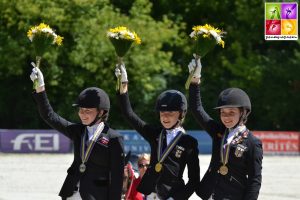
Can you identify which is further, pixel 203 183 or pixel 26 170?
pixel 26 170

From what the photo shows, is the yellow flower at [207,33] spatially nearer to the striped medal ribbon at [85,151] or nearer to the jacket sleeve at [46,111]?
the striped medal ribbon at [85,151]

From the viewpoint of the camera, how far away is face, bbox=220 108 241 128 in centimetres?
729

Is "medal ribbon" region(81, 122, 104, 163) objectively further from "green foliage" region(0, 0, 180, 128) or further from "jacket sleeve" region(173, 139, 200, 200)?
"green foliage" region(0, 0, 180, 128)

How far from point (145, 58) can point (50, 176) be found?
15.8m

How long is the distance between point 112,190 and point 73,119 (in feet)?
95.0

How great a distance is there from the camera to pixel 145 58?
123 feet

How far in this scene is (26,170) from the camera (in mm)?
24562

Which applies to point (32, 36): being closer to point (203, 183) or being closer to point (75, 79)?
point (203, 183)

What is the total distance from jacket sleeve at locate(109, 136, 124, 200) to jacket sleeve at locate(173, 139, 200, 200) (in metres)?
0.55

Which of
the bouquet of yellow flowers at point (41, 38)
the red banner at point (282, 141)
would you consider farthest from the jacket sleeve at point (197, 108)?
the red banner at point (282, 141)

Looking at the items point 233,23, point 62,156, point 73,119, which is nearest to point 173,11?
point 233,23

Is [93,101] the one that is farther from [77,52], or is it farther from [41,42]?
[77,52]

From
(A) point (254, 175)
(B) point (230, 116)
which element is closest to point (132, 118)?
(B) point (230, 116)

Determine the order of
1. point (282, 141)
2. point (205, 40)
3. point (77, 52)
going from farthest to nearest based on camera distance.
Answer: point (77, 52) < point (282, 141) < point (205, 40)
